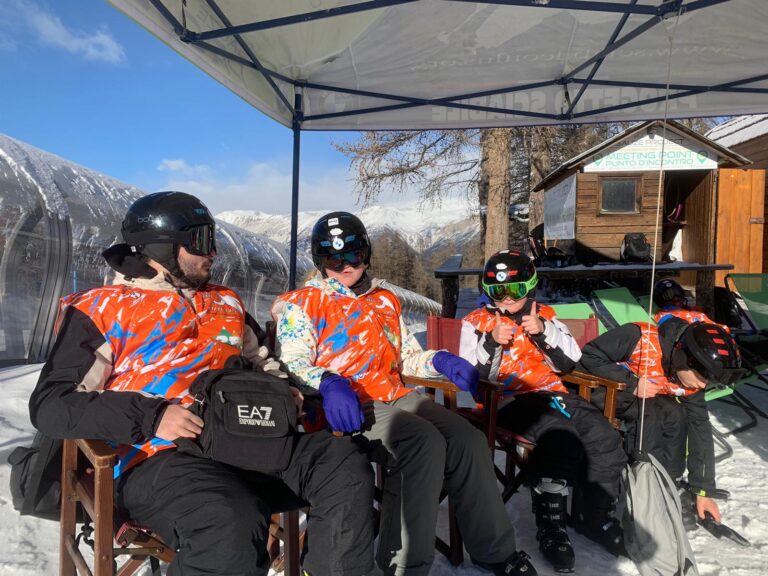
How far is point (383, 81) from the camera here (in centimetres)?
412

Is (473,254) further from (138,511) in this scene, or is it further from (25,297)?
(138,511)

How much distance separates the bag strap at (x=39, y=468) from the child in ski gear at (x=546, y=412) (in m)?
1.84

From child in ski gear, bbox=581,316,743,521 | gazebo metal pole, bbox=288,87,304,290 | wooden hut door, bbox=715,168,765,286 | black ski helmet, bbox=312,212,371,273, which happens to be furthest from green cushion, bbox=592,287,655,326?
wooden hut door, bbox=715,168,765,286

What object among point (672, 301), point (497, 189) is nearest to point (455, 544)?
point (672, 301)

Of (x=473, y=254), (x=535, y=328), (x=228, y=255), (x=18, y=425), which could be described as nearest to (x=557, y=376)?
(x=535, y=328)

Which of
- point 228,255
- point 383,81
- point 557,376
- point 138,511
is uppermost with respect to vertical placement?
point 383,81

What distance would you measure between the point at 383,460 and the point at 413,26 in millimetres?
2880

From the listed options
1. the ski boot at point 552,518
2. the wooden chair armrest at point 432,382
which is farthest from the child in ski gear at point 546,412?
the wooden chair armrest at point 432,382

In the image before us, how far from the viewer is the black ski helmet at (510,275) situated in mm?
2631

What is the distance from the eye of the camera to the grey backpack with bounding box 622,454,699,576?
2.07 m

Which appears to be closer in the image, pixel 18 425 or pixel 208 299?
pixel 208 299

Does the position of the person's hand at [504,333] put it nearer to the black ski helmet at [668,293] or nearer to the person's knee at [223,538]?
the person's knee at [223,538]

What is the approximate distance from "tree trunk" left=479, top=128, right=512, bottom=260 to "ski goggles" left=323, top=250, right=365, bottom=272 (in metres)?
9.54

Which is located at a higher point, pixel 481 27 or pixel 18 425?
pixel 481 27
